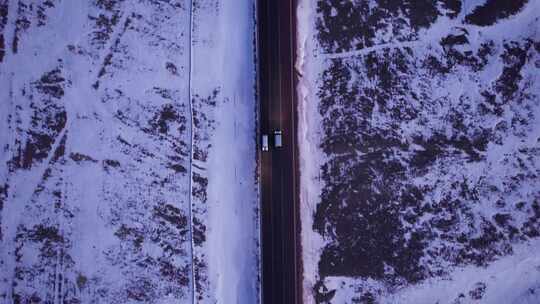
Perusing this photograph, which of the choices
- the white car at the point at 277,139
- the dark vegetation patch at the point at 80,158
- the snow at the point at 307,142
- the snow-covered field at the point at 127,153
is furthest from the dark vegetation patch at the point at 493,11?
the dark vegetation patch at the point at 80,158

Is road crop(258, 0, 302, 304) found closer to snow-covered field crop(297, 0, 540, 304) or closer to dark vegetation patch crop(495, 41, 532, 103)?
snow-covered field crop(297, 0, 540, 304)

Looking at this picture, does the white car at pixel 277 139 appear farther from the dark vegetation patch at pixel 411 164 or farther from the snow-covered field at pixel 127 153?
the dark vegetation patch at pixel 411 164

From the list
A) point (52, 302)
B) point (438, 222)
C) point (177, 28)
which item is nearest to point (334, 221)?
point (438, 222)

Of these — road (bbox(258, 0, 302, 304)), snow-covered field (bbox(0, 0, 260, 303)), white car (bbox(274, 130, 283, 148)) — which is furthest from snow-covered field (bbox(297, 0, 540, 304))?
snow-covered field (bbox(0, 0, 260, 303))

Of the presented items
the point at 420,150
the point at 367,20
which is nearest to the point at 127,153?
the point at 367,20

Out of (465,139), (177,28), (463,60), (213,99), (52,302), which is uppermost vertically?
(177,28)

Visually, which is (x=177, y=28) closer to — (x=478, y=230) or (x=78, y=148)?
(x=78, y=148)

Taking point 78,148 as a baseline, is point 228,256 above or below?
below
